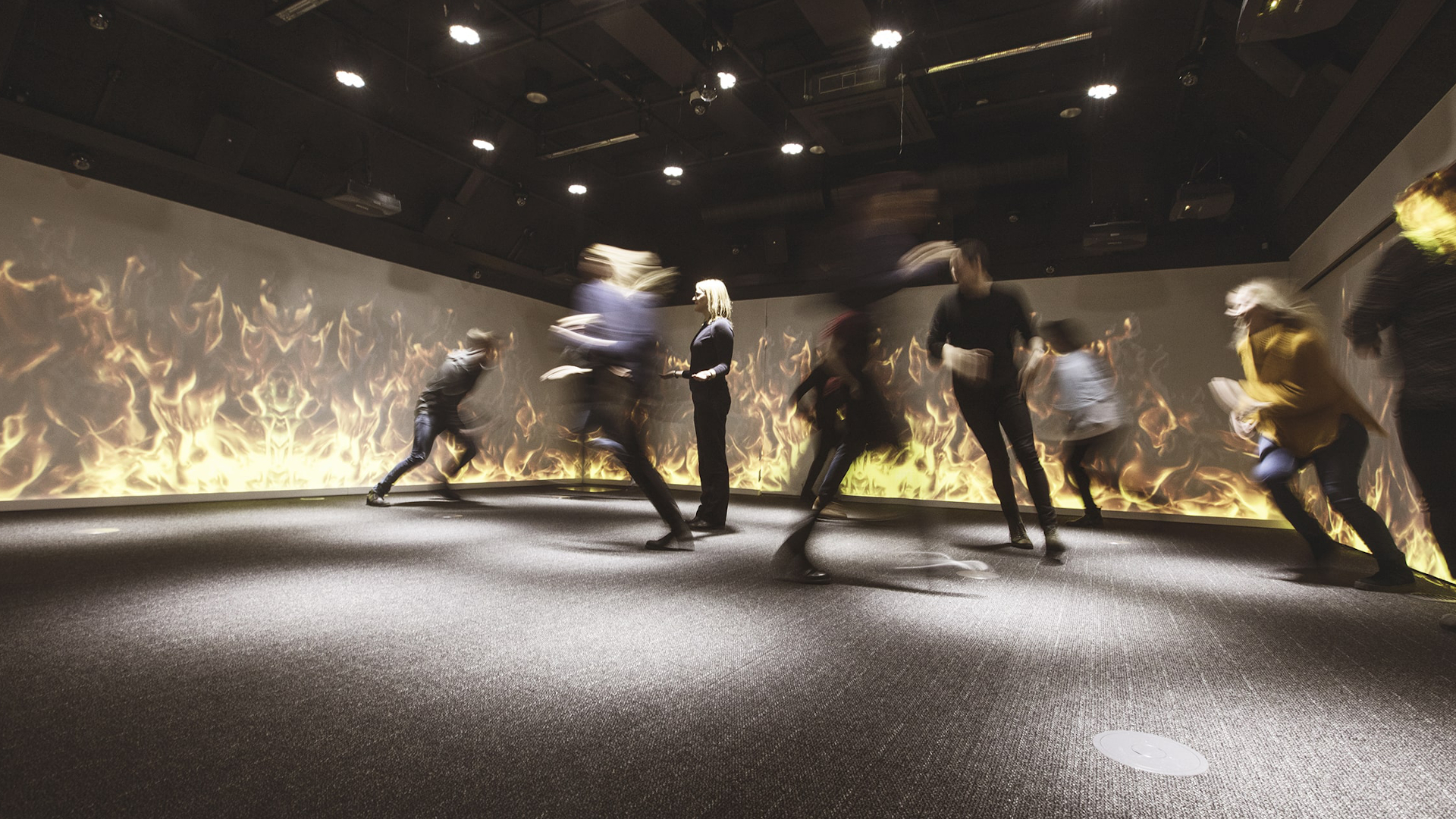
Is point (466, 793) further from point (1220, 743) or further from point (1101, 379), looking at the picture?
point (1101, 379)

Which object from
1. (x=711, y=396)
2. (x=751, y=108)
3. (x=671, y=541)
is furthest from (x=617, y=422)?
(x=751, y=108)

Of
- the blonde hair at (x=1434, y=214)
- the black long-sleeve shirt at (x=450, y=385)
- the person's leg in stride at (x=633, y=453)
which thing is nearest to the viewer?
the blonde hair at (x=1434, y=214)

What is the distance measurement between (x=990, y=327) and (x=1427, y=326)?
56.3 inches

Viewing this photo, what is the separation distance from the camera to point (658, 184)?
6.84 m

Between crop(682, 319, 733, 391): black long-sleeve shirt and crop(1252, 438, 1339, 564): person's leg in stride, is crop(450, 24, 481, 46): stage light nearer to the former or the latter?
crop(682, 319, 733, 391): black long-sleeve shirt

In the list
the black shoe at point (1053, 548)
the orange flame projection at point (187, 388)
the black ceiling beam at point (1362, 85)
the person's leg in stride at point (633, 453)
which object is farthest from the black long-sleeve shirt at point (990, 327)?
the orange flame projection at point (187, 388)

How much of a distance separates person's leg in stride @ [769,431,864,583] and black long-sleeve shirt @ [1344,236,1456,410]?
1616 mm

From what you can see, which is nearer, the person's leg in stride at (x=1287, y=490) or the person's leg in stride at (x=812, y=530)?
the person's leg in stride at (x=812, y=530)

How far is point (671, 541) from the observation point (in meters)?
3.07

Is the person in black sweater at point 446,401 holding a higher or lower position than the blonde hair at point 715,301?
lower

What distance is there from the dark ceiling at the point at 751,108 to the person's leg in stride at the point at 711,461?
7.88 feet

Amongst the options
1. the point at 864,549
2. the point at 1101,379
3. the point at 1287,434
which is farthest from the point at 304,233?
the point at 1287,434

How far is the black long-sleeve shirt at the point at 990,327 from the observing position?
2.97 meters

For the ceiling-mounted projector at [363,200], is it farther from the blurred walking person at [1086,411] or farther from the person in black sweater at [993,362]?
the blurred walking person at [1086,411]
